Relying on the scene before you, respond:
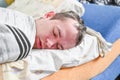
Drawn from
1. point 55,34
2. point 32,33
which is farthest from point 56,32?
point 32,33

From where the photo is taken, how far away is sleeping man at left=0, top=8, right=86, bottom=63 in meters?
0.88

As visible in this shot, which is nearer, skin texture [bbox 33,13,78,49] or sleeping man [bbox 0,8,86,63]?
sleeping man [bbox 0,8,86,63]

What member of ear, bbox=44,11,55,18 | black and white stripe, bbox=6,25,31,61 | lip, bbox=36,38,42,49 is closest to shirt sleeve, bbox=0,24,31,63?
black and white stripe, bbox=6,25,31,61

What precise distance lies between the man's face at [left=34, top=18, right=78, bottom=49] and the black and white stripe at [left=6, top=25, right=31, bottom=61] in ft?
0.46

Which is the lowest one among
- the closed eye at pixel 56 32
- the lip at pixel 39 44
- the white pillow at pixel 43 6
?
the lip at pixel 39 44

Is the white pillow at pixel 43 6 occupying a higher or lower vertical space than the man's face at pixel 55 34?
higher

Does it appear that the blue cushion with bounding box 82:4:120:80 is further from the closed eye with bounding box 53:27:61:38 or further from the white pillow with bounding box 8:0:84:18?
the closed eye with bounding box 53:27:61:38

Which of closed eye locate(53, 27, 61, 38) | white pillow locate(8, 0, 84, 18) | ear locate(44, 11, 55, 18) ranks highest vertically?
white pillow locate(8, 0, 84, 18)

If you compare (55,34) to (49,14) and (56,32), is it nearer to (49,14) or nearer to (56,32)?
(56,32)

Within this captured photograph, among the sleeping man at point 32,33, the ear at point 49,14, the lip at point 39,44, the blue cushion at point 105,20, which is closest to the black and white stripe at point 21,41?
the sleeping man at point 32,33

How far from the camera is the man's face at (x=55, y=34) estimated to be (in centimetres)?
108

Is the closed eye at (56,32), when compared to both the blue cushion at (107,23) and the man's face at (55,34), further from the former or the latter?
the blue cushion at (107,23)

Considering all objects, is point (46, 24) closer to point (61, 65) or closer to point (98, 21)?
point (61, 65)

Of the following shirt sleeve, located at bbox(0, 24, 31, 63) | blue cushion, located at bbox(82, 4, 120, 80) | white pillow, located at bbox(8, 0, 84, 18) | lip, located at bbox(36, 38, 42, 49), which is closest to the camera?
shirt sleeve, located at bbox(0, 24, 31, 63)
